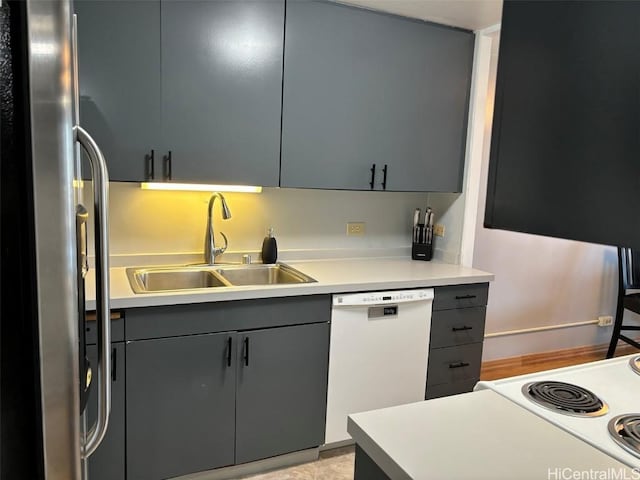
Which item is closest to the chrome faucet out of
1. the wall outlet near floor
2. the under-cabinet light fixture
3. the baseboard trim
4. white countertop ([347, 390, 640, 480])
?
the under-cabinet light fixture

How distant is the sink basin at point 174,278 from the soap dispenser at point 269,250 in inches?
12.7

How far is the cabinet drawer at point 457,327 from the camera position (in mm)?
2570

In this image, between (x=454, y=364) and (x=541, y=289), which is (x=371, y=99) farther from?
(x=541, y=289)

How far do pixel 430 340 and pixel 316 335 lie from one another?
2.22 feet

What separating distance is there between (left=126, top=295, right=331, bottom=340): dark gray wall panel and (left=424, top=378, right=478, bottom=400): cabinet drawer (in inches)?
31.5

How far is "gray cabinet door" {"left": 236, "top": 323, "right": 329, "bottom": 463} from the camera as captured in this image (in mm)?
2152

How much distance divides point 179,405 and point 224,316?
1.36 ft

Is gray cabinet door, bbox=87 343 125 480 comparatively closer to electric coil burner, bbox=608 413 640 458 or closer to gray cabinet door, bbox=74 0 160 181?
gray cabinet door, bbox=74 0 160 181

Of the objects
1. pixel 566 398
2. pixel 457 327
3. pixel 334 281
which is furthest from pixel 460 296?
pixel 566 398

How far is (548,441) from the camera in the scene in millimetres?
991

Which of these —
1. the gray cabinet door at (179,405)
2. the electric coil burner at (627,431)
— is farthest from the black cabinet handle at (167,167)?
the electric coil burner at (627,431)

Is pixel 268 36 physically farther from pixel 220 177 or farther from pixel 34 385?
pixel 34 385

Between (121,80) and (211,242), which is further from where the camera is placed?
(211,242)

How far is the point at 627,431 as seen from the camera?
1.01m
